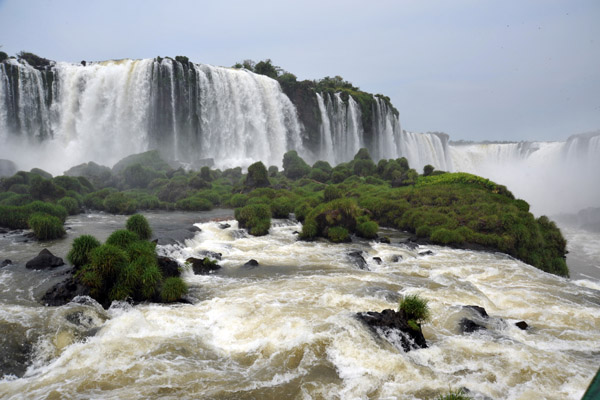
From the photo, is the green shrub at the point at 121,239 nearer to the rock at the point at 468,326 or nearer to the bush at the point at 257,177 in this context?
the rock at the point at 468,326

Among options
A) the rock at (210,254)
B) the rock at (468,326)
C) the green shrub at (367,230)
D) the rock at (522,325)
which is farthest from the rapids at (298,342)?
the green shrub at (367,230)

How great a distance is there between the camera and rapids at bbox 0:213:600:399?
6.02 m

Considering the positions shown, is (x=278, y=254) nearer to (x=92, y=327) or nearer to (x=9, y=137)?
(x=92, y=327)

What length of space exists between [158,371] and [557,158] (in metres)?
75.6

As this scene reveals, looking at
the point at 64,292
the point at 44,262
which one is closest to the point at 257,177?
the point at 44,262

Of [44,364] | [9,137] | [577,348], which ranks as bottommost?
[577,348]

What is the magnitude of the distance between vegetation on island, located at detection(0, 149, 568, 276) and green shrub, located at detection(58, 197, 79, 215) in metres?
0.06

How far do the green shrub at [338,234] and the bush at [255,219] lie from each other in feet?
11.9

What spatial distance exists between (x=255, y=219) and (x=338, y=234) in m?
4.87

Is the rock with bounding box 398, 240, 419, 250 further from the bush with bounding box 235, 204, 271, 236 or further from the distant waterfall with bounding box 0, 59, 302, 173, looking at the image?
the distant waterfall with bounding box 0, 59, 302, 173

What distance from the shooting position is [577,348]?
25.1ft

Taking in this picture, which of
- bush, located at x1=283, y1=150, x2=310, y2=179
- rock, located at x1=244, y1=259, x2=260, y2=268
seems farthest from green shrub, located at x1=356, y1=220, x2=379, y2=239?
bush, located at x1=283, y1=150, x2=310, y2=179

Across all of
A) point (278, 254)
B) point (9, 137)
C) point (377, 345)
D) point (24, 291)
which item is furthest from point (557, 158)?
point (9, 137)

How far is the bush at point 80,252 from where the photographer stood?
34.0 feet
